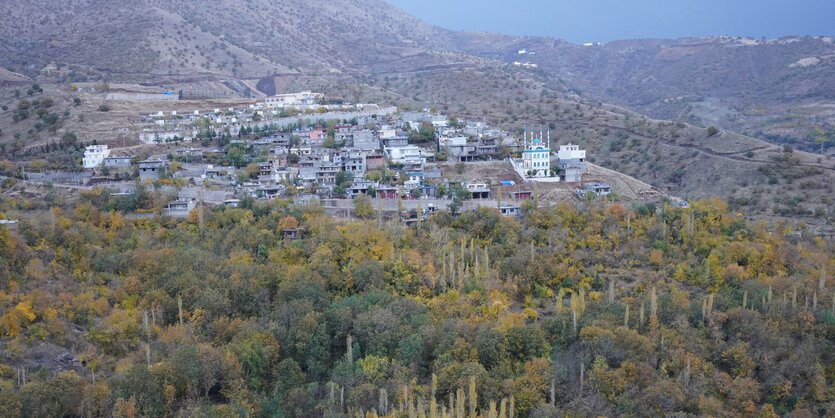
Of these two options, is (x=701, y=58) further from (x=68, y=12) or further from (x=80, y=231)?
(x=80, y=231)

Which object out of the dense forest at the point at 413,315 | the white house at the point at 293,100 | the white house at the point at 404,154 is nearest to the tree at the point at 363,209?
the dense forest at the point at 413,315

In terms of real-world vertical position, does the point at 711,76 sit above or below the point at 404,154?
above

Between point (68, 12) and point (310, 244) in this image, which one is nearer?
point (310, 244)

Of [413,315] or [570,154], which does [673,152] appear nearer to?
[570,154]

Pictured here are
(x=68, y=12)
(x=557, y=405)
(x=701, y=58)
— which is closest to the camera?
(x=557, y=405)

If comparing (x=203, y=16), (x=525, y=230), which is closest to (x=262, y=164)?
(x=525, y=230)

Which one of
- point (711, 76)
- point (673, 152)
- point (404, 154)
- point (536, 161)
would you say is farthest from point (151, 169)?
point (711, 76)

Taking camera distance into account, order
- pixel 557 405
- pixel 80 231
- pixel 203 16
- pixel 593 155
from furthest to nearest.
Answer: pixel 203 16 < pixel 593 155 < pixel 80 231 < pixel 557 405

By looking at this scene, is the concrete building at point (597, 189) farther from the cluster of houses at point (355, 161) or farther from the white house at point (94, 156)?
the white house at point (94, 156)
